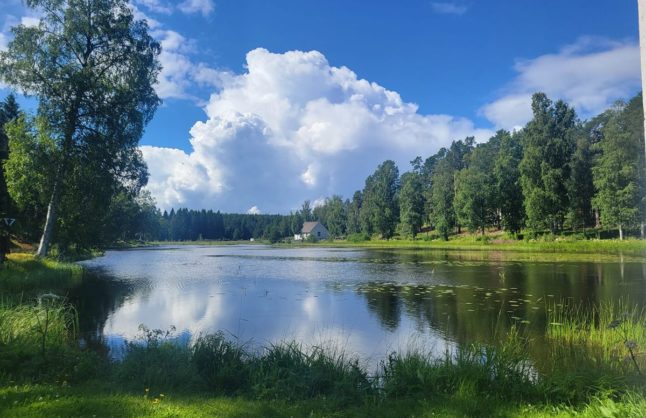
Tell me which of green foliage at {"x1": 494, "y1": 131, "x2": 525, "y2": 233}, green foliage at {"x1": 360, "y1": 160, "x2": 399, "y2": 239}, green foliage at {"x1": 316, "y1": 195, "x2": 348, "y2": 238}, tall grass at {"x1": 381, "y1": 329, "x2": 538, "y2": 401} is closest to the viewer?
tall grass at {"x1": 381, "y1": 329, "x2": 538, "y2": 401}

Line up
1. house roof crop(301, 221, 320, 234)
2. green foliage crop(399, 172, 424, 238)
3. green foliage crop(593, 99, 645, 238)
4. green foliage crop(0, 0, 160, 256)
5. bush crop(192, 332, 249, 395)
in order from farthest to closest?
1. house roof crop(301, 221, 320, 234)
2. green foliage crop(399, 172, 424, 238)
3. green foliage crop(593, 99, 645, 238)
4. green foliage crop(0, 0, 160, 256)
5. bush crop(192, 332, 249, 395)

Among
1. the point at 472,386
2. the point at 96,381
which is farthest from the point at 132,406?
the point at 472,386

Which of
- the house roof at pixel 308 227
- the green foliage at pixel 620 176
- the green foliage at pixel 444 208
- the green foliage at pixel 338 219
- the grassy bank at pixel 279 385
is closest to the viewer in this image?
the grassy bank at pixel 279 385

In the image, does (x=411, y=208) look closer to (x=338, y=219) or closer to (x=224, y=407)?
(x=338, y=219)

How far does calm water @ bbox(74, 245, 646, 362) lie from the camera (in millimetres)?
11773

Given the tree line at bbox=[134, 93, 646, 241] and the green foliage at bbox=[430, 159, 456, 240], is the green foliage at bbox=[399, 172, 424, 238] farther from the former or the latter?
the green foliage at bbox=[430, 159, 456, 240]

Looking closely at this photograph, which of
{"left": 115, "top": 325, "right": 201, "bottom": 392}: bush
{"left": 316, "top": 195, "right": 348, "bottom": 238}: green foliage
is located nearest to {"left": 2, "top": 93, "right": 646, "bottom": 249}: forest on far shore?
{"left": 115, "top": 325, "right": 201, "bottom": 392}: bush

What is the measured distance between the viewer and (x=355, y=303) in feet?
55.0

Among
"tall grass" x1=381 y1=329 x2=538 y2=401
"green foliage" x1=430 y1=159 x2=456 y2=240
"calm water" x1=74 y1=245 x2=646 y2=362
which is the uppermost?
"green foliage" x1=430 y1=159 x2=456 y2=240

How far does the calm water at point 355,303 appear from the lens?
1177 cm

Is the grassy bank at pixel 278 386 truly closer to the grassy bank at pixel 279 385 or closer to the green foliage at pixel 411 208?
the grassy bank at pixel 279 385

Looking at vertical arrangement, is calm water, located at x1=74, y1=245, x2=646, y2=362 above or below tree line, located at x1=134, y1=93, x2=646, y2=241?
below

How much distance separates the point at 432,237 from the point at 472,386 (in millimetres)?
77191

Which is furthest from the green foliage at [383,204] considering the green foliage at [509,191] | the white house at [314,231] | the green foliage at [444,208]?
the white house at [314,231]
